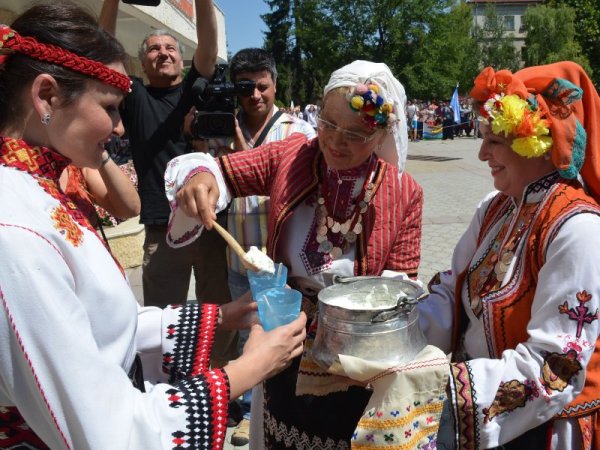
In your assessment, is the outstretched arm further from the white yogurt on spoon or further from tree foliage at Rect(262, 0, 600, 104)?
tree foliage at Rect(262, 0, 600, 104)

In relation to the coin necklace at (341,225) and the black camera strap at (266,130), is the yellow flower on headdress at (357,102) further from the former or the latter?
the black camera strap at (266,130)

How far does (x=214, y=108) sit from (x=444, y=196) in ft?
25.1

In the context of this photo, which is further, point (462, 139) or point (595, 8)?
point (595, 8)

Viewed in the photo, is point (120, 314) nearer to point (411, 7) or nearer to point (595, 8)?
point (411, 7)

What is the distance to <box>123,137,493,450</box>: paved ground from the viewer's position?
6.27 m

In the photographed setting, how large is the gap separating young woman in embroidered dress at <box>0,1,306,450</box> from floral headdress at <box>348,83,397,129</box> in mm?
798

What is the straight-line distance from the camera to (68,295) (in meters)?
1.07

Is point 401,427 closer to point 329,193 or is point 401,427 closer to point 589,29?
point 329,193

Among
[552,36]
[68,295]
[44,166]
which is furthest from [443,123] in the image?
A: [68,295]

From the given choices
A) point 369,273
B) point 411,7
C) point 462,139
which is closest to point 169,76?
point 369,273

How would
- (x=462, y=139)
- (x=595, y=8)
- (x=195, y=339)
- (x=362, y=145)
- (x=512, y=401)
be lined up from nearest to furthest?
(x=512, y=401), (x=195, y=339), (x=362, y=145), (x=462, y=139), (x=595, y=8)

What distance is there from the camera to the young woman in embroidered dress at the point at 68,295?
1021 millimetres

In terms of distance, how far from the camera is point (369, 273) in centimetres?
198

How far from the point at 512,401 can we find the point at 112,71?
1.43 metres
